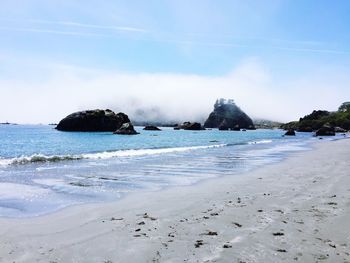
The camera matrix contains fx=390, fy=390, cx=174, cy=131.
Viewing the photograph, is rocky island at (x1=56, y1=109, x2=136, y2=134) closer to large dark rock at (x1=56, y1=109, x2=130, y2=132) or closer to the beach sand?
large dark rock at (x1=56, y1=109, x2=130, y2=132)

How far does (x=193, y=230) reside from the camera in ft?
29.4

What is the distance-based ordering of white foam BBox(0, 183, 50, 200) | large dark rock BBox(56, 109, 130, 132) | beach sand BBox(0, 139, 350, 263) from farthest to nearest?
1. large dark rock BBox(56, 109, 130, 132)
2. white foam BBox(0, 183, 50, 200)
3. beach sand BBox(0, 139, 350, 263)

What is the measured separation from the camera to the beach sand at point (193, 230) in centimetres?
720

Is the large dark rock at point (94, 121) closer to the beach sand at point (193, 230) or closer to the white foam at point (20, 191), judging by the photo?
the white foam at point (20, 191)

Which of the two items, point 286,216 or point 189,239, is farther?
point 286,216

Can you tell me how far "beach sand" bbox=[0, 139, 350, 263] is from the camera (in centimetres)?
720

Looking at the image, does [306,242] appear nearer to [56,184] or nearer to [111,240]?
[111,240]

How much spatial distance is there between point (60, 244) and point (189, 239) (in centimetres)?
266

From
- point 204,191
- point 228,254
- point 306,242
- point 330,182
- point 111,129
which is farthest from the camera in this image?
point 111,129

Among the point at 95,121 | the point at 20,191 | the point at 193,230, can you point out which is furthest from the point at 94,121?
the point at 193,230

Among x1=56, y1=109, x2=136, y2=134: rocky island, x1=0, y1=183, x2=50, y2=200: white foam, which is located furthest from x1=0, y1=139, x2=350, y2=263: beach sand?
x1=56, y1=109, x2=136, y2=134: rocky island

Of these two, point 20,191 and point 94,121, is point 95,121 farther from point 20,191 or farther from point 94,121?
point 20,191

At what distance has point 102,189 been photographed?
53.7 ft

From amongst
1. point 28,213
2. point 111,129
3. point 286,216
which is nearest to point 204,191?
point 286,216
